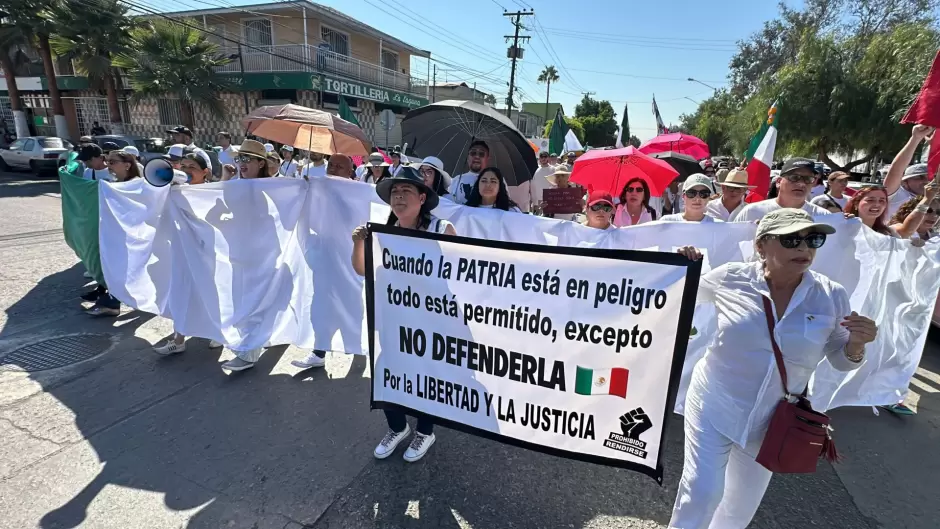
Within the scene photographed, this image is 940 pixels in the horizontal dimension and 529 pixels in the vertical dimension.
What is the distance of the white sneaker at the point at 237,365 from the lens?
4.16 metres

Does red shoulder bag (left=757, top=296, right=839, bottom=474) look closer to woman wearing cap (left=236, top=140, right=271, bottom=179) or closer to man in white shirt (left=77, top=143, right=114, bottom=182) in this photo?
woman wearing cap (left=236, top=140, right=271, bottom=179)

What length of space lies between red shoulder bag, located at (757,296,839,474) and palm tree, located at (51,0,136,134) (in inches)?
1116

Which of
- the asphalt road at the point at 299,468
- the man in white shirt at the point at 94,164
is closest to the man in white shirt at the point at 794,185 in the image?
the asphalt road at the point at 299,468

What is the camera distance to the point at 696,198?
3.50m

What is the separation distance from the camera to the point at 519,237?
12.4 ft

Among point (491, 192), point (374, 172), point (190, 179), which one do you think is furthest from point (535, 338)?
point (374, 172)

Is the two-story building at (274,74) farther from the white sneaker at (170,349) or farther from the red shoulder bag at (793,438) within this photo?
the red shoulder bag at (793,438)

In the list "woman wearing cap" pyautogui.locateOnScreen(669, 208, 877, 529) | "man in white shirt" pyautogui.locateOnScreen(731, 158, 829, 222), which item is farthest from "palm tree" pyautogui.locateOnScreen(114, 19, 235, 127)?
"woman wearing cap" pyautogui.locateOnScreen(669, 208, 877, 529)

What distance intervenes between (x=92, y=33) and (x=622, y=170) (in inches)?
1063

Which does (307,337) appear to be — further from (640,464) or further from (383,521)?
(640,464)

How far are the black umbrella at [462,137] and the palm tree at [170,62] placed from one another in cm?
2110

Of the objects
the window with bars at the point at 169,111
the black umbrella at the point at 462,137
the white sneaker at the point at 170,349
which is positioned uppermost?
the window with bars at the point at 169,111

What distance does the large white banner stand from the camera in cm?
221

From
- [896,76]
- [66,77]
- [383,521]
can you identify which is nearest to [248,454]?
[383,521]
